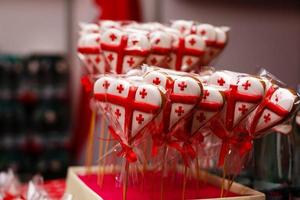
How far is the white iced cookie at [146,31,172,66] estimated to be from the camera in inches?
61.2

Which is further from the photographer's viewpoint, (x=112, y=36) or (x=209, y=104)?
(x=112, y=36)

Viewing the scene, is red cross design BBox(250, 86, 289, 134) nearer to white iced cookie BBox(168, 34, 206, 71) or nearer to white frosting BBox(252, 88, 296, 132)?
white frosting BBox(252, 88, 296, 132)

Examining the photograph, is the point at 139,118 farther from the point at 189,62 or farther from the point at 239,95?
the point at 189,62

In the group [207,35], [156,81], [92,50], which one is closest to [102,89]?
[156,81]

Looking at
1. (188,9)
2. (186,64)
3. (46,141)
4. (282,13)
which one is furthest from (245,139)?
(46,141)

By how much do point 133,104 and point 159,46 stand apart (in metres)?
0.38

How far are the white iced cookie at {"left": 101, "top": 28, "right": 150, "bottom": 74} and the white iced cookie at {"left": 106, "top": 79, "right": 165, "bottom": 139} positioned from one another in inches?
11.0

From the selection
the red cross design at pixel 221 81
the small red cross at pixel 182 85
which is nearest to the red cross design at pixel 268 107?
the red cross design at pixel 221 81

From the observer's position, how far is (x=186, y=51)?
164 centimetres

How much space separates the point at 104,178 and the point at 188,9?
184 centimetres

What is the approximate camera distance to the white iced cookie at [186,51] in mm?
1631

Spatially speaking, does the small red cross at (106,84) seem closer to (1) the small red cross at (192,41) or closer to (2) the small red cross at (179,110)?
(2) the small red cross at (179,110)

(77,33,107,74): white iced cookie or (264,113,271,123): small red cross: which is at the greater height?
(77,33,107,74): white iced cookie

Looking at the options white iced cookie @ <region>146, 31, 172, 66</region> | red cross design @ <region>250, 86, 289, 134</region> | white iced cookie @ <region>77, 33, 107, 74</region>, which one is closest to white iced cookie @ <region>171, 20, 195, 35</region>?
white iced cookie @ <region>146, 31, 172, 66</region>
